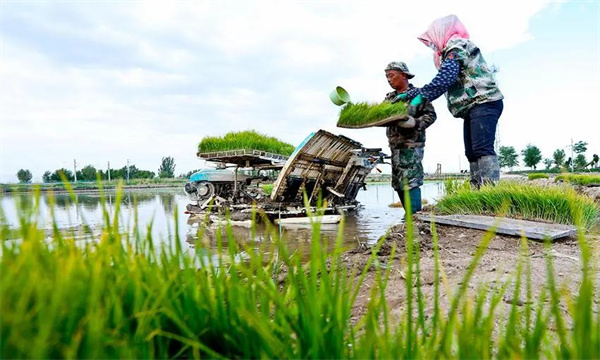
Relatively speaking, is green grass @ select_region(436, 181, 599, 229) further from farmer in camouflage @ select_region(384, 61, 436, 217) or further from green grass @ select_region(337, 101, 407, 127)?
green grass @ select_region(337, 101, 407, 127)

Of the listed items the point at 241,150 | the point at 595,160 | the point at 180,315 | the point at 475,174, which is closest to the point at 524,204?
the point at 475,174

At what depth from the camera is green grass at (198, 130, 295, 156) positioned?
7.67m

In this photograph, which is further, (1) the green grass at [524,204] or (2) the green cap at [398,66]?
(2) the green cap at [398,66]

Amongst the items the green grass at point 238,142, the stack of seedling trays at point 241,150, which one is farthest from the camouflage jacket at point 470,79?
the green grass at point 238,142

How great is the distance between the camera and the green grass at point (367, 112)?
3814 millimetres

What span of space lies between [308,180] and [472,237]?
13.4 ft

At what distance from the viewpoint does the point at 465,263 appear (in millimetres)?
1952

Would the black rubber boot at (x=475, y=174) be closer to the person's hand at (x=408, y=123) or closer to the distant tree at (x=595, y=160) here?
the person's hand at (x=408, y=123)

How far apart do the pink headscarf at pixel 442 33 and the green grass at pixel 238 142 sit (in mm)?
4215

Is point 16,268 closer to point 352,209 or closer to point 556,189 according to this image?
point 556,189

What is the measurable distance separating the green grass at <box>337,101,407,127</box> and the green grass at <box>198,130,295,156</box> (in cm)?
390

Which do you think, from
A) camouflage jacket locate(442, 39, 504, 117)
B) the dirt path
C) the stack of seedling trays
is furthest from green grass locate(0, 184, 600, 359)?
the stack of seedling trays

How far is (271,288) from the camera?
813 millimetres

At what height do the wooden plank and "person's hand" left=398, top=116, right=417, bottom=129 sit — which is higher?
"person's hand" left=398, top=116, right=417, bottom=129
